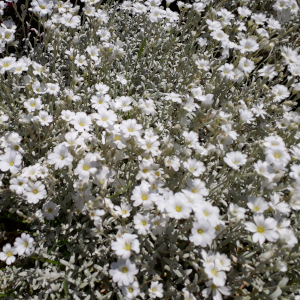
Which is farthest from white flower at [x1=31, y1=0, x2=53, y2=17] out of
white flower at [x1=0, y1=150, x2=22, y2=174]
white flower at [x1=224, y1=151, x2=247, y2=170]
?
white flower at [x1=224, y1=151, x2=247, y2=170]

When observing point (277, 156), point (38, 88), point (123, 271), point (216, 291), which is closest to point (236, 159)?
point (277, 156)

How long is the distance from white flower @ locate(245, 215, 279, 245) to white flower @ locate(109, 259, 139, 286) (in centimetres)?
97

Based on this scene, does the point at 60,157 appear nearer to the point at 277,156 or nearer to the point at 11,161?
the point at 11,161

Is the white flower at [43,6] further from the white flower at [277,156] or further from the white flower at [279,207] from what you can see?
the white flower at [279,207]

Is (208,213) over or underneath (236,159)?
underneath

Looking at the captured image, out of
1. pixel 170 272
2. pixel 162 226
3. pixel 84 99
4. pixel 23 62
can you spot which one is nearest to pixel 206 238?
pixel 162 226

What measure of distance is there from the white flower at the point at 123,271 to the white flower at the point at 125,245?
69 millimetres

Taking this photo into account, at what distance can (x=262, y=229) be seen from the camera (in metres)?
2.31

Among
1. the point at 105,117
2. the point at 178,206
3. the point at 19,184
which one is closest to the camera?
the point at 178,206

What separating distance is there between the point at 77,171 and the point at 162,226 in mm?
875

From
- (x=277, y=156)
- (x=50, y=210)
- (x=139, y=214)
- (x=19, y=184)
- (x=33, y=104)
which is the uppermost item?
(x=277, y=156)

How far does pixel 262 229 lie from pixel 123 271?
3.83ft

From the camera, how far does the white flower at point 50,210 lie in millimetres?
2754

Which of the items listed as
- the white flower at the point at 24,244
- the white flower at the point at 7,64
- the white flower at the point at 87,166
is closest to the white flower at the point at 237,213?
the white flower at the point at 87,166
